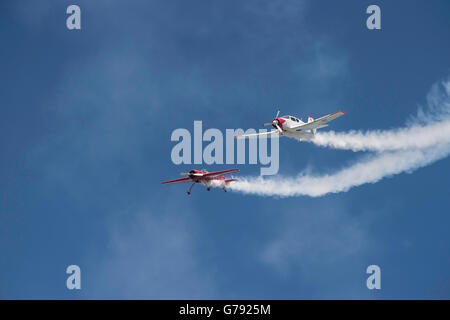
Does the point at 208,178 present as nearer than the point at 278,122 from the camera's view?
Yes

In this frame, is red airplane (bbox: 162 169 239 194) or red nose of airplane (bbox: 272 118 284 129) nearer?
red airplane (bbox: 162 169 239 194)

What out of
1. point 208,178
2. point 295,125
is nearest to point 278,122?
point 295,125

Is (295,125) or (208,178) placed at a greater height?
(295,125)

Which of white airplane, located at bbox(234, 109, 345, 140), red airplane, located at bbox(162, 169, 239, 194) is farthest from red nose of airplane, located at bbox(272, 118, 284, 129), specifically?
red airplane, located at bbox(162, 169, 239, 194)

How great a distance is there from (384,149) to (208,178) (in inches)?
928

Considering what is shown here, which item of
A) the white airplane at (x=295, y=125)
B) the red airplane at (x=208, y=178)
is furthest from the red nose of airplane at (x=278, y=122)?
the red airplane at (x=208, y=178)

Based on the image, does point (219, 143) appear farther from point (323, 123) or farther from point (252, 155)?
point (323, 123)

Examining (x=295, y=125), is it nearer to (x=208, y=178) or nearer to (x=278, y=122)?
(x=278, y=122)

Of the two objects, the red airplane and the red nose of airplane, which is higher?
the red nose of airplane

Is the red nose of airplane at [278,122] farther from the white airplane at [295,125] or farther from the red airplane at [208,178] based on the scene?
the red airplane at [208,178]

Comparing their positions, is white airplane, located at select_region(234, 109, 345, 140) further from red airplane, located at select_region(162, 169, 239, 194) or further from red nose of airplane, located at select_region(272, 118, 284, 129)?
red airplane, located at select_region(162, 169, 239, 194)
